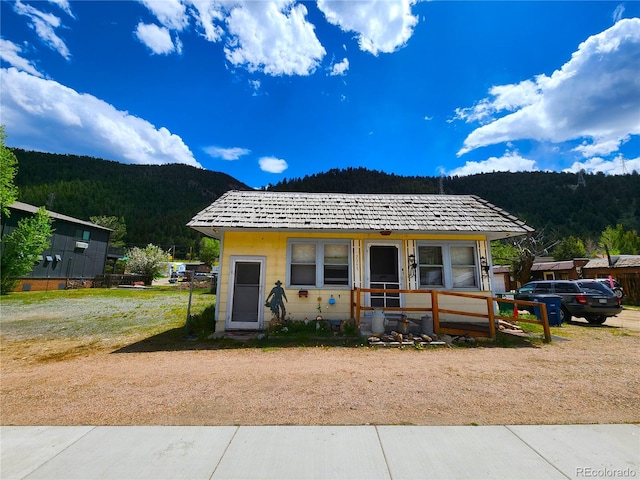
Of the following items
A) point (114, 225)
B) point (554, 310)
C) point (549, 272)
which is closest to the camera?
point (554, 310)

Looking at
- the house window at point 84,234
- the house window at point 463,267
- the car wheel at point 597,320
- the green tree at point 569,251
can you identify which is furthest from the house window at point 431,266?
the green tree at point 569,251

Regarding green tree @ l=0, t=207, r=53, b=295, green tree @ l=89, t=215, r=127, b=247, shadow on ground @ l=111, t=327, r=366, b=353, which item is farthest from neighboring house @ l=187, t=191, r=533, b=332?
green tree @ l=89, t=215, r=127, b=247

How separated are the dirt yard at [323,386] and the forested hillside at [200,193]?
58.6 meters

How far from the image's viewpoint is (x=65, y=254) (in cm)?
3047

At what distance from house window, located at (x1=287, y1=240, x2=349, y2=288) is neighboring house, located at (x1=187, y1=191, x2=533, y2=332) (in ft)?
0.11

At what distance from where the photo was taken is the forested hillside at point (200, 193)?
71.7 metres

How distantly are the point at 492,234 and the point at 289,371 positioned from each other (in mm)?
8391

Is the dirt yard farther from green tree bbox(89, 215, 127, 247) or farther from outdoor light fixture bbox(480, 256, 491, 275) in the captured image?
green tree bbox(89, 215, 127, 247)

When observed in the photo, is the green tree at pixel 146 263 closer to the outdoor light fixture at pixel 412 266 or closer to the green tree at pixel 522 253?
the outdoor light fixture at pixel 412 266

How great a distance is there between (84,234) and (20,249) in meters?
Result: 12.3

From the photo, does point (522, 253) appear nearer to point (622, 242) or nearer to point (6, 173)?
point (622, 242)
